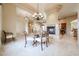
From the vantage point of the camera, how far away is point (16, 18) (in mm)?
2352

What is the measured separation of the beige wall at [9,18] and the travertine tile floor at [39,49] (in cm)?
25

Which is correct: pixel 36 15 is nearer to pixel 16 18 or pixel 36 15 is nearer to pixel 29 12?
pixel 29 12

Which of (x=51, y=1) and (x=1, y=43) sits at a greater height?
(x=51, y=1)

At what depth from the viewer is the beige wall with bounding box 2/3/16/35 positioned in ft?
7.59

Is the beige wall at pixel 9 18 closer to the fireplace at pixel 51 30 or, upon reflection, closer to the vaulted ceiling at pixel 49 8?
the vaulted ceiling at pixel 49 8

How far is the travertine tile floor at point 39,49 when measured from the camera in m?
2.31

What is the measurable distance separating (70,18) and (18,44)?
41.3 inches

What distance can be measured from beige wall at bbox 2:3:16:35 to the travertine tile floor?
25 centimetres

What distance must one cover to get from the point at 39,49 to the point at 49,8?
76cm

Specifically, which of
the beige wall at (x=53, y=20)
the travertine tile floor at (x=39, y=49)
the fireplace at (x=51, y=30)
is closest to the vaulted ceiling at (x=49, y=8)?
the beige wall at (x=53, y=20)

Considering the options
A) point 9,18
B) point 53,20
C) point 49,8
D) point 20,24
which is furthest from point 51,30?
point 9,18

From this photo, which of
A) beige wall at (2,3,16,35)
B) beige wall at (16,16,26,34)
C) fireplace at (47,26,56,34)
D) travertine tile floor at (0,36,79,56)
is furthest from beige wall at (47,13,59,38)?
beige wall at (2,3,16,35)

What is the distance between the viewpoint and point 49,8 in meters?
2.31

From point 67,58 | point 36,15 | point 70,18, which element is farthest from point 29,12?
point 67,58
